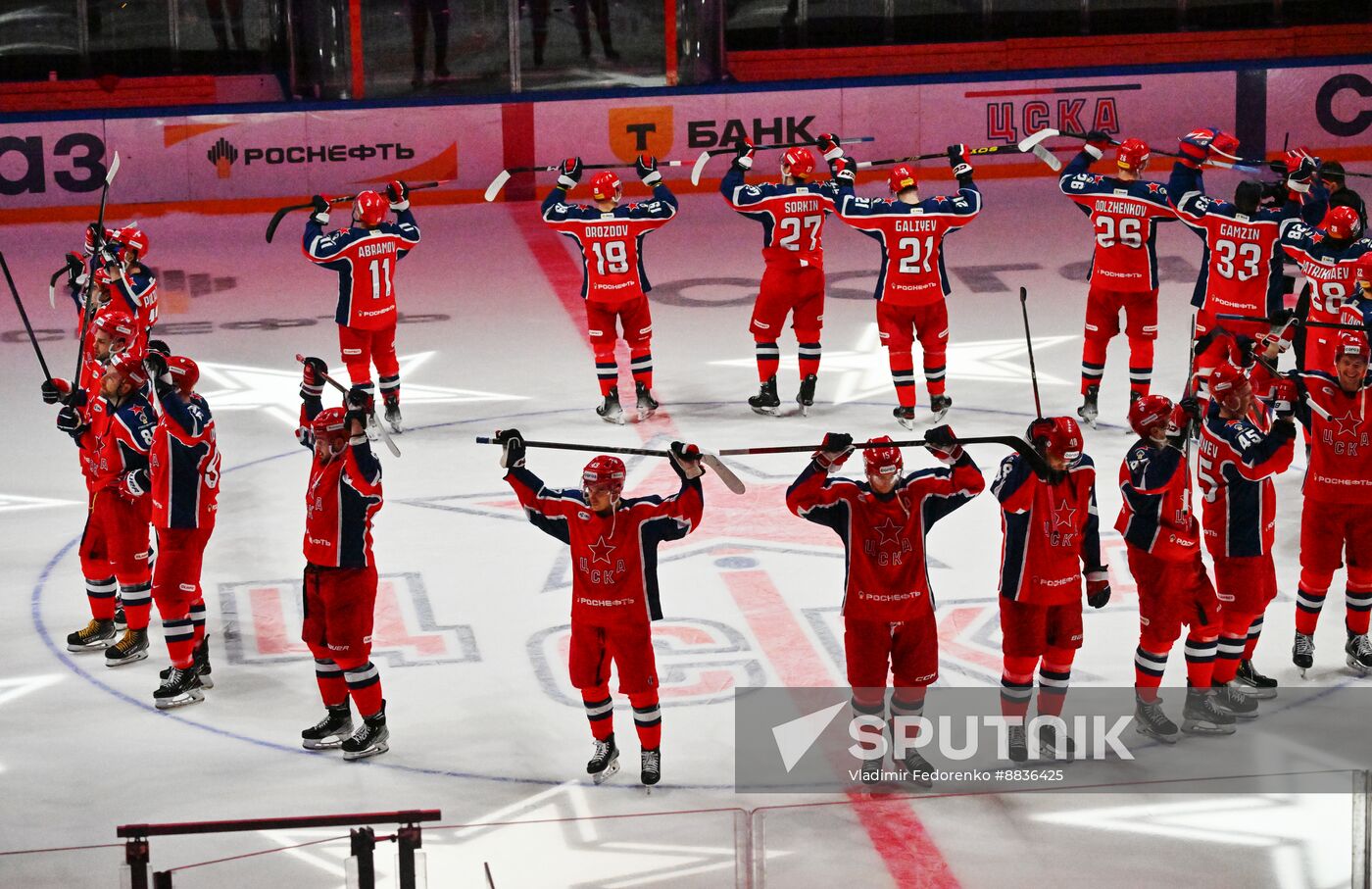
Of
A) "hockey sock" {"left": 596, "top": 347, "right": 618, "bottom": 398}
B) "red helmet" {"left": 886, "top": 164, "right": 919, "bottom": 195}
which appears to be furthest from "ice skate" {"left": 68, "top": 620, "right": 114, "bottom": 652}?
"red helmet" {"left": 886, "top": 164, "right": 919, "bottom": 195}

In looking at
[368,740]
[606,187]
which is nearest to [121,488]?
[368,740]

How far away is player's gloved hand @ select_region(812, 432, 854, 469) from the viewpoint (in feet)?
24.4

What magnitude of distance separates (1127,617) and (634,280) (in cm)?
473

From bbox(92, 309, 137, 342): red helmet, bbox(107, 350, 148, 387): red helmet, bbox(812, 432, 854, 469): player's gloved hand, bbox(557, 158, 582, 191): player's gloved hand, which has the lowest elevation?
bbox(812, 432, 854, 469): player's gloved hand

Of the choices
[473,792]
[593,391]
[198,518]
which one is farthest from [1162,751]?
[593,391]

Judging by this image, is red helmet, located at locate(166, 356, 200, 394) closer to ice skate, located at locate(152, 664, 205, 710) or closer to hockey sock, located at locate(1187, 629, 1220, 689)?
ice skate, located at locate(152, 664, 205, 710)

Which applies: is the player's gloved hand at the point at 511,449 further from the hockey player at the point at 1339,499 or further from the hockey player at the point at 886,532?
the hockey player at the point at 1339,499

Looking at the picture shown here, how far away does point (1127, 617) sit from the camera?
9.62 m

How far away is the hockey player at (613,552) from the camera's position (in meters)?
7.48

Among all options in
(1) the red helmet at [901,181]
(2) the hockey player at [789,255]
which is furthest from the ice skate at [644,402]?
(1) the red helmet at [901,181]

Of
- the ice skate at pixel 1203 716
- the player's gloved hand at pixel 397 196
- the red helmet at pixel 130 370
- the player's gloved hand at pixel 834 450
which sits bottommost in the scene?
the ice skate at pixel 1203 716

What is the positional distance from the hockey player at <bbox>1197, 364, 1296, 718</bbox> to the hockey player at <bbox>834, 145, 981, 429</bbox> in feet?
14.8

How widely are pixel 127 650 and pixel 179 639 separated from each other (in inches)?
27.6

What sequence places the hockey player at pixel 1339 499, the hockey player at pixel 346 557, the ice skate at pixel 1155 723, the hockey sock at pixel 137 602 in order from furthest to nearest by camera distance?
the hockey sock at pixel 137 602 → the hockey player at pixel 1339 499 → the ice skate at pixel 1155 723 → the hockey player at pixel 346 557
